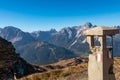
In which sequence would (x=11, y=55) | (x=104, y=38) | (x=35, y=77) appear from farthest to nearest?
(x=11, y=55), (x=35, y=77), (x=104, y=38)

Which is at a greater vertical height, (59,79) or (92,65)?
(92,65)

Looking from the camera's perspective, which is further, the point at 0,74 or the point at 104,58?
the point at 0,74

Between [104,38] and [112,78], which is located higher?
[104,38]

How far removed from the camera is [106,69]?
54.2ft

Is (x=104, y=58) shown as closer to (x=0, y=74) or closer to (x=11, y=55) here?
(x=0, y=74)

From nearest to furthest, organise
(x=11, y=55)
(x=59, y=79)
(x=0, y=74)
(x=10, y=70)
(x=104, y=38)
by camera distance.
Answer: (x=104, y=38) → (x=59, y=79) → (x=0, y=74) → (x=10, y=70) → (x=11, y=55)

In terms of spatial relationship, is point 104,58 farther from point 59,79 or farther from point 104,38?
point 59,79

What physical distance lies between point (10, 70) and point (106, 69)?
179 feet

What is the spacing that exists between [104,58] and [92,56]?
88cm

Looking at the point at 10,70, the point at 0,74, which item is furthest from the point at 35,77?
the point at 10,70

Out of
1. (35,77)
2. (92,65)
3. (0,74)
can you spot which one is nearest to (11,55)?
(0,74)

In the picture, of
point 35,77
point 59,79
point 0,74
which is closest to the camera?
point 59,79

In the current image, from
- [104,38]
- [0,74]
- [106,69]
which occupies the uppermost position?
[104,38]

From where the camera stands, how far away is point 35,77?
118ft
